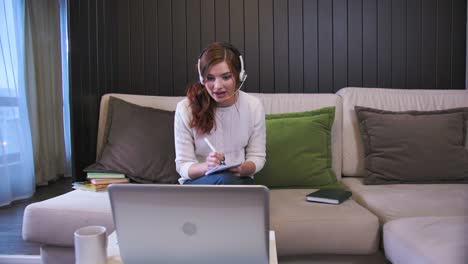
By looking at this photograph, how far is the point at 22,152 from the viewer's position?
11.2 ft

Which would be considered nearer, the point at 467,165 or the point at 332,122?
the point at 467,165

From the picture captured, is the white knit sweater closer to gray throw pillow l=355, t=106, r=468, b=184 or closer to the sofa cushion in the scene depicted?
the sofa cushion

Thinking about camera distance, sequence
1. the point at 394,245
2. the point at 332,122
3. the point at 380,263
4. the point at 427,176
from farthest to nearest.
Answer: the point at 332,122
the point at 427,176
the point at 380,263
the point at 394,245

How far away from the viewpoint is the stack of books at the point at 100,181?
6.11ft

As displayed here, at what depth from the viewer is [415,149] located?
192 centimetres

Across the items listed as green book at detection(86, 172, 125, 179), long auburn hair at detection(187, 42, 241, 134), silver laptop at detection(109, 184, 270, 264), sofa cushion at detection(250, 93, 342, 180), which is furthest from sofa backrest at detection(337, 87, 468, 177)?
silver laptop at detection(109, 184, 270, 264)

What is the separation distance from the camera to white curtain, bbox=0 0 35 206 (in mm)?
3195

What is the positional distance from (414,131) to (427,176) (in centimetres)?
23

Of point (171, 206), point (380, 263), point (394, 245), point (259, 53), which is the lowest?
point (380, 263)

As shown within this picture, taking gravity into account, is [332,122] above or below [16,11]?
below

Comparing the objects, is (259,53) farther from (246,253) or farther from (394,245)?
(246,253)

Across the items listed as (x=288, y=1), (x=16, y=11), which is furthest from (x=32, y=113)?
(x=288, y=1)

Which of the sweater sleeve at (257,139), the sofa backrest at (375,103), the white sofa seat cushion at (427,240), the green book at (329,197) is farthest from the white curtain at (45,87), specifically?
the white sofa seat cushion at (427,240)

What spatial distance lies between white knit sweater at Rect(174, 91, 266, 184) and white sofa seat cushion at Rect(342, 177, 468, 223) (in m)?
0.50
